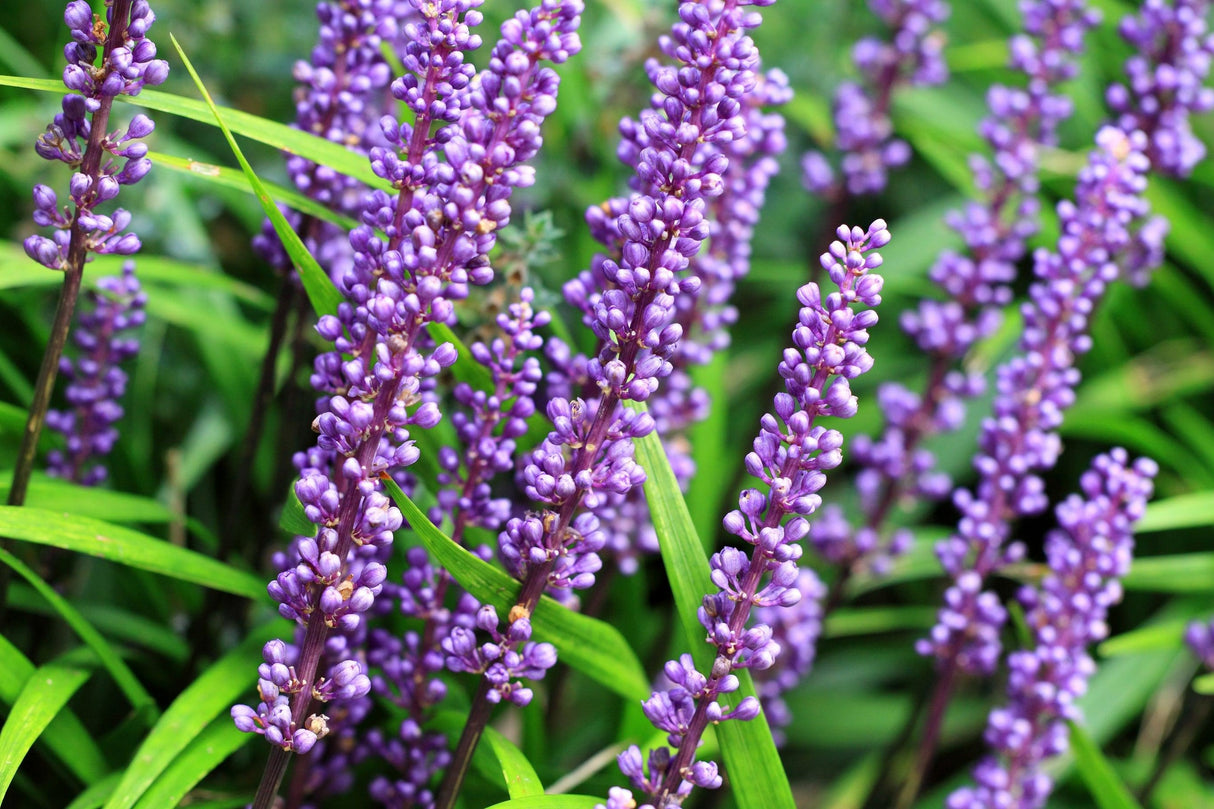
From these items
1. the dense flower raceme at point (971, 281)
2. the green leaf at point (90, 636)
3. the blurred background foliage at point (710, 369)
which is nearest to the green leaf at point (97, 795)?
the green leaf at point (90, 636)

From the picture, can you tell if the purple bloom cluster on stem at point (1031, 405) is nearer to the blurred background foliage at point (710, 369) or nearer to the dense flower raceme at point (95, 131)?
the blurred background foliage at point (710, 369)

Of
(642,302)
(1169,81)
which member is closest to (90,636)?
(642,302)

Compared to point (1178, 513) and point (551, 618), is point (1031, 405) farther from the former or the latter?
point (551, 618)

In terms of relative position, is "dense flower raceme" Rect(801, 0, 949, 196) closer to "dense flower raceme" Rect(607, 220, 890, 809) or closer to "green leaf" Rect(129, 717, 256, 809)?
"dense flower raceme" Rect(607, 220, 890, 809)

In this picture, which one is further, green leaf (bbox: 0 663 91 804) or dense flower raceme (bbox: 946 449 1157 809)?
dense flower raceme (bbox: 946 449 1157 809)

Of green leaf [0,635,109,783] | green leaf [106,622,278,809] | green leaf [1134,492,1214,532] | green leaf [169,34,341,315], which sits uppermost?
green leaf [169,34,341,315]

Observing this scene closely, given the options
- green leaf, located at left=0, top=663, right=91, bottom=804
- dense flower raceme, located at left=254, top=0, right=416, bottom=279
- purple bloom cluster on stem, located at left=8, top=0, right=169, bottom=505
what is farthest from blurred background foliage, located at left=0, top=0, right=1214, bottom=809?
purple bloom cluster on stem, located at left=8, top=0, right=169, bottom=505

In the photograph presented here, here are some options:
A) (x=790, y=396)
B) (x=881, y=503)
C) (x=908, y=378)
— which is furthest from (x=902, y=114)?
(x=790, y=396)
